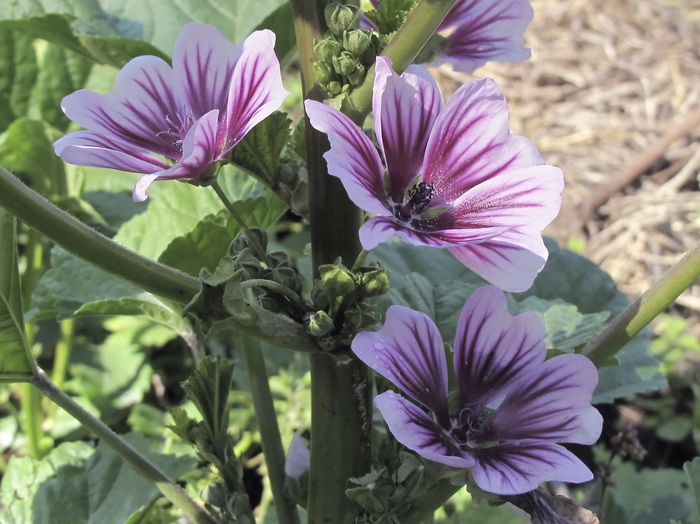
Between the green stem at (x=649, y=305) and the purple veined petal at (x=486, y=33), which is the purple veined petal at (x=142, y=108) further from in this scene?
the green stem at (x=649, y=305)

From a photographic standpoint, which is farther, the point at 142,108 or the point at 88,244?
the point at 142,108

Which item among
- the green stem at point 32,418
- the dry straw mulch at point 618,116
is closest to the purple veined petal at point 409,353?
the green stem at point 32,418

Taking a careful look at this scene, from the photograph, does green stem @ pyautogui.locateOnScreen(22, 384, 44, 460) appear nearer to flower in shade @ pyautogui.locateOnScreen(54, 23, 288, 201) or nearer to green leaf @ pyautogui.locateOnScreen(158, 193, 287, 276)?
green leaf @ pyautogui.locateOnScreen(158, 193, 287, 276)

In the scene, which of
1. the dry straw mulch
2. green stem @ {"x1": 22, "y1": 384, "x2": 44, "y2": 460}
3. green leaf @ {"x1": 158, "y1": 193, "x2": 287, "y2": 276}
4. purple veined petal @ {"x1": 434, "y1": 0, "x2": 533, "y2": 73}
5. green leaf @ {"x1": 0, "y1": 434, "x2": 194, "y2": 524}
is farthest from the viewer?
the dry straw mulch

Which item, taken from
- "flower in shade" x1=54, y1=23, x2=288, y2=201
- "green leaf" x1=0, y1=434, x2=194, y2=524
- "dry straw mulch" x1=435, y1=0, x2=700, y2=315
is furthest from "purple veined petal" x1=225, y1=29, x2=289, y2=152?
"dry straw mulch" x1=435, y1=0, x2=700, y2=315

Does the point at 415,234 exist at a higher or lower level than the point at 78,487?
higher

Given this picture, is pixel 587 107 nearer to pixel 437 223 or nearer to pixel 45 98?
pixel 45 98

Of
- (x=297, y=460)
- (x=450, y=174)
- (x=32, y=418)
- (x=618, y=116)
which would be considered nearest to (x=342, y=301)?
(x=450, y=174)

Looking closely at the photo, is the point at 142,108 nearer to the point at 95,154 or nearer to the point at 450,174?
the point at 95,154
